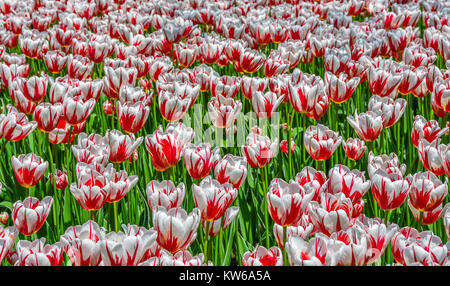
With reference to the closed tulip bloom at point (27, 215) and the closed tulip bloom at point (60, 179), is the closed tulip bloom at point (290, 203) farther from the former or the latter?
the closed tulip bloom at point (60, 179)

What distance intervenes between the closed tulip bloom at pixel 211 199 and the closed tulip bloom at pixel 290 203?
150 mm

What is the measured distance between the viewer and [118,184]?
2.00m

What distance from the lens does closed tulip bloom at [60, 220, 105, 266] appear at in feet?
4.93

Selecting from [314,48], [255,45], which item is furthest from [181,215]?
[255,45]

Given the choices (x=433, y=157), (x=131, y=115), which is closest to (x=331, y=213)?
(x=433, y=157)

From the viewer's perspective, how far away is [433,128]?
240 cm

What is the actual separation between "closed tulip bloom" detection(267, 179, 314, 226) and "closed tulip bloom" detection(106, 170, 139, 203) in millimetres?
568

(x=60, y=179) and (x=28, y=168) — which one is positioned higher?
(x=28, y=168)

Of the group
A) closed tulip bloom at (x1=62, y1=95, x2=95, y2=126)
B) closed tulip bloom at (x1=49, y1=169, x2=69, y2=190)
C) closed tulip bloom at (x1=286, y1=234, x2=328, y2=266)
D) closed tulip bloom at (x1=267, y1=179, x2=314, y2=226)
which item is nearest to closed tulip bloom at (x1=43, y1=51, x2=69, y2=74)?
closed tulip bloom at (x1=62, y1=95, x2=95, y2=126)

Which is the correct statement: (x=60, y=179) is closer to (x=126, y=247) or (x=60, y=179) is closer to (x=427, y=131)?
(x=126, y=247)

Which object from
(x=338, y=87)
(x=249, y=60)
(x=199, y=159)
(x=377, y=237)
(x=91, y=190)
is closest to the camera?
(x=377, y=237)

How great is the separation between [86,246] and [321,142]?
120cm

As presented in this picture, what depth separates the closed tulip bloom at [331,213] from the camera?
5.31 ft
